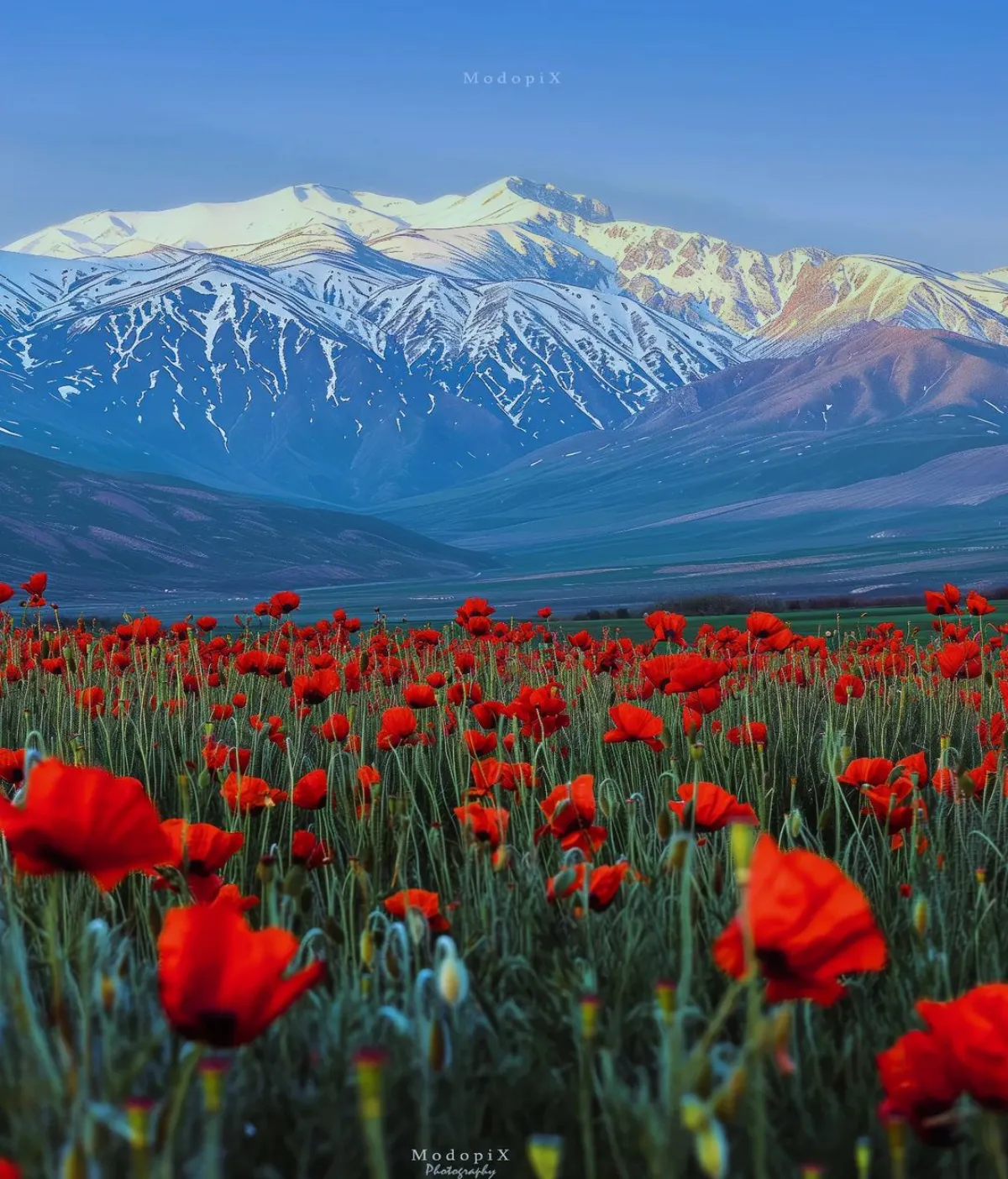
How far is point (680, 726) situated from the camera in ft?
12.2

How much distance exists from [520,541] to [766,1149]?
125230mm

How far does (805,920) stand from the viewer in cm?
88

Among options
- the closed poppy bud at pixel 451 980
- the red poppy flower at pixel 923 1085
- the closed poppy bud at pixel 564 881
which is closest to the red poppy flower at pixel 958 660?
the closed poppy bud at pixel 564 881

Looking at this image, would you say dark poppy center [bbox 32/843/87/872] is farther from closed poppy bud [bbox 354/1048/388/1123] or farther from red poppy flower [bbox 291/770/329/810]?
red poppy flower [bbox 291/770/329/810]

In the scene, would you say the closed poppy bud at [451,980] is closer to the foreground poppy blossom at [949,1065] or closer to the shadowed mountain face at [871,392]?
the foreground poppy blossom at [949,1065]

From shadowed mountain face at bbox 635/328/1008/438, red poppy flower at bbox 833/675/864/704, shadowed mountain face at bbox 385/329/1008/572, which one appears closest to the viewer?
red poppy flower at bbox 833/675/864/704

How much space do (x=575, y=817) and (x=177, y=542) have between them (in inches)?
3658

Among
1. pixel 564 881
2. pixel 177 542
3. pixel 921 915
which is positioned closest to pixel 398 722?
pixel 564 881

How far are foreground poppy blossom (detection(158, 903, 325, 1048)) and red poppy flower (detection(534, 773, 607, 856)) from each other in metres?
0.81

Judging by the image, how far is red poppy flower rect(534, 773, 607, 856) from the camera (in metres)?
1.76

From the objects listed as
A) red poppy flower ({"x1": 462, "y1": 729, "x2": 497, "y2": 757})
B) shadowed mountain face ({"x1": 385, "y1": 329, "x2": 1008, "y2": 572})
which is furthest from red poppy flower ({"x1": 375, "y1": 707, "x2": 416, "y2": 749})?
shadowed mountain face ({"x1": 385, "y1": 329, "x2": 1008, "y2": 572})

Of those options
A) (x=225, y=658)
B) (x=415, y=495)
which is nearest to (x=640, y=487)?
(x=415, y=495)

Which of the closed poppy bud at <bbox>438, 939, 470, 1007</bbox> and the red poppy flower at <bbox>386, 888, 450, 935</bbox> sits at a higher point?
the closed poppy bud at <bbox>438, 939, 470, 1007</bbox>

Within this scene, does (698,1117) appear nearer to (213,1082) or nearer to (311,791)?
(213,1082)
